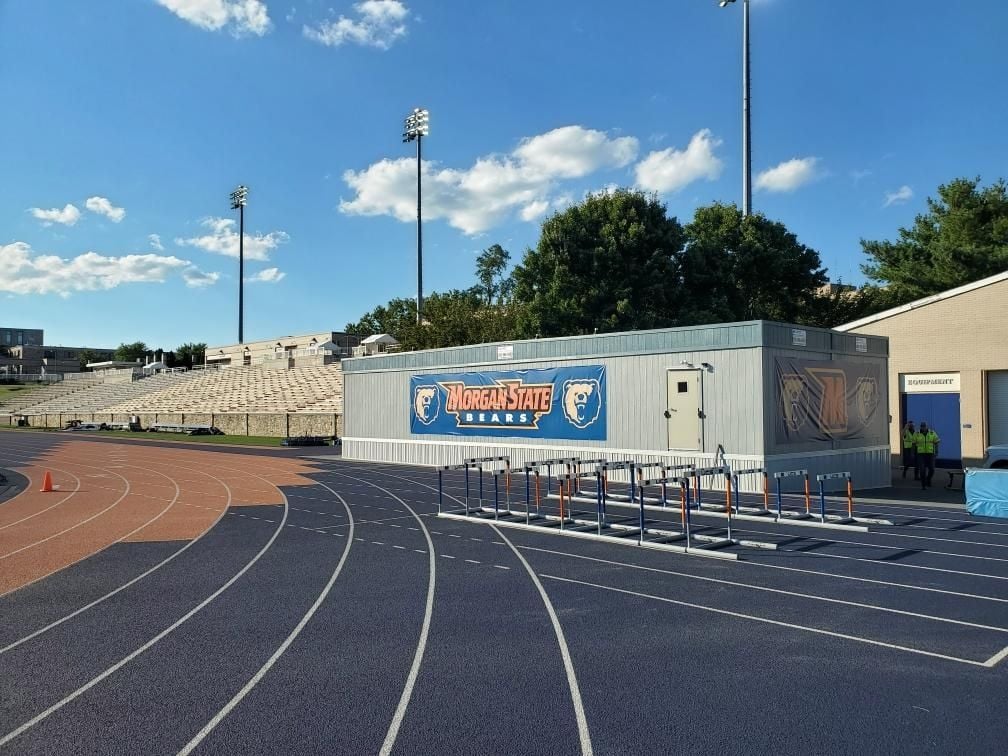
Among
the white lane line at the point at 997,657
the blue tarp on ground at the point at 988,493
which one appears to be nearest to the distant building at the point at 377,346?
the blue tarp on ground at the point at 988,493

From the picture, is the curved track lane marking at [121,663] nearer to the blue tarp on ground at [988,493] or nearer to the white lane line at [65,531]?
the white lane line at [65,531]

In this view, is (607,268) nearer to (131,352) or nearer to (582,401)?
(582,401)

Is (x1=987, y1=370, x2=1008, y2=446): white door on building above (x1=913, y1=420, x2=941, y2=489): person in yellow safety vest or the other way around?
above

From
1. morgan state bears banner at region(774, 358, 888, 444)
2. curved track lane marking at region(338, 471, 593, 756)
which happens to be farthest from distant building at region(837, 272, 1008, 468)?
curved track lane marking at region(338, 471, 593, 756)

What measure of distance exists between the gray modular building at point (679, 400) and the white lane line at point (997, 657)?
11.7 meters

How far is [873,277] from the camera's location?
4378 centimetres

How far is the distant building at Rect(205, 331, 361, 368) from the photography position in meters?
72.3

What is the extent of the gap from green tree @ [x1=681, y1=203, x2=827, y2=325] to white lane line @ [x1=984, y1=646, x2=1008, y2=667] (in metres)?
34.7

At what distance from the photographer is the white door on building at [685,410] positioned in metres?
20.6

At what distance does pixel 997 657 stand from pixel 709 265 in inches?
1510

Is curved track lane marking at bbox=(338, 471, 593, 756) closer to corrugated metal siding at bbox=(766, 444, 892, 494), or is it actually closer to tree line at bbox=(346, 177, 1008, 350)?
corrugated metal siding at bbox=(766, 444, 892, 494)

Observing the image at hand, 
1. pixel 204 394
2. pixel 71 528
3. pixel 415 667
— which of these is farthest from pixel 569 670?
pixel 204 394

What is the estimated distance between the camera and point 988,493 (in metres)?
15.9

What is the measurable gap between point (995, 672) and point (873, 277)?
138ft
